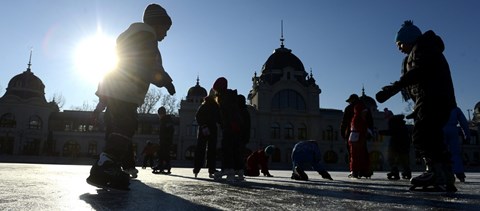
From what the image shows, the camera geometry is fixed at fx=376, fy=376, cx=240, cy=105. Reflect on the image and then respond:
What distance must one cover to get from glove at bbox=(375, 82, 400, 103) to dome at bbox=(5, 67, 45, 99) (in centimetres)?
4823

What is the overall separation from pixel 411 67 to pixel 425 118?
0.54m

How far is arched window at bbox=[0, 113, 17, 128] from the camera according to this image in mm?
42566

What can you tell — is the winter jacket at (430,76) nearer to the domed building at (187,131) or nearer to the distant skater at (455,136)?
the distant skater at (455,136)

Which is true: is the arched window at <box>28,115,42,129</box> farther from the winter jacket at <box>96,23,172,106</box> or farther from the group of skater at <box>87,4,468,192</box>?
the winter jacket at <box>96,23,172,106</box>

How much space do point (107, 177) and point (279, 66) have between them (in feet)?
155

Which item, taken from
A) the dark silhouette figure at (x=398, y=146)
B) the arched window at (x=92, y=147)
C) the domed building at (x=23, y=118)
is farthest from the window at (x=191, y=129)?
the dark silhouette figure at (x=398, y=146)

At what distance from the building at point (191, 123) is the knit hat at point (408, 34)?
132 ft

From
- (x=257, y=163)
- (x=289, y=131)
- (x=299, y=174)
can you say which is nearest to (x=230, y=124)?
(x=299, y=174)

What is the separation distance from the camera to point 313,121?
152 feet

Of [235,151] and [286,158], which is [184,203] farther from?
[286,158]

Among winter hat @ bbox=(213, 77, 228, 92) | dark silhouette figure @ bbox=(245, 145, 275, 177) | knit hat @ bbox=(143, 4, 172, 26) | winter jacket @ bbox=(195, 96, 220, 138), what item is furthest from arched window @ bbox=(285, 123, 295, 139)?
knit hat @ bbox=(143, 4, 172, 26)

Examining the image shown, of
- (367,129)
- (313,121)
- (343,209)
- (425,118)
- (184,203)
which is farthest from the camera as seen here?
(313,121)

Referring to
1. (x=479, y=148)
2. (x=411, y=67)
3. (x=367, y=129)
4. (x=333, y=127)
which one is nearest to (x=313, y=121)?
(x=333, y=127)

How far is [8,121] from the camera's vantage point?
42.8 meters
